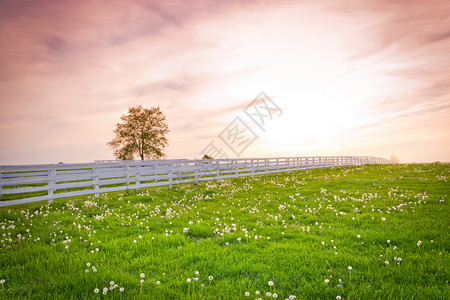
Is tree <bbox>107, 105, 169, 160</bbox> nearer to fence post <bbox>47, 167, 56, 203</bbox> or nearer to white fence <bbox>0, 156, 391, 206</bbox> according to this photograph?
white fence <bbox>0, 156, 391, 206</bbox>

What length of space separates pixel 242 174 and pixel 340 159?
27.7m

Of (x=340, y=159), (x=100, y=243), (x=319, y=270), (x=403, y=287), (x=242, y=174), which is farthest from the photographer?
(x=340, y=159)

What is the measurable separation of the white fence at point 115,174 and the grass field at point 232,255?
9.60 feet

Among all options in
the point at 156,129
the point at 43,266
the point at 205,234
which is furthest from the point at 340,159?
the point at 43,266

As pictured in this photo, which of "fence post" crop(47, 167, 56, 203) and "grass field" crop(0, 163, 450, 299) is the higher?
"fence post" crop(47, 167, 56, 203)

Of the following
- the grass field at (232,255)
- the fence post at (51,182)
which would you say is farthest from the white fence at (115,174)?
the grass field at (232,255)

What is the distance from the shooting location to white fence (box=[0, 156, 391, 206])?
11438 millimetres

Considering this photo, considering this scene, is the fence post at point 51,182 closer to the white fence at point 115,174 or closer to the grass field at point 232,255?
the white fence at point 115,174

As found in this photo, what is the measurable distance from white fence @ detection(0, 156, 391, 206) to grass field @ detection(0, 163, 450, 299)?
293 cm

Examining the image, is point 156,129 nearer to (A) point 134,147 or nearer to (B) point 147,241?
(A) point 134,147

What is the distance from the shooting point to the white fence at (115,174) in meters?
11.4

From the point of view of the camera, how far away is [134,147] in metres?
44.6

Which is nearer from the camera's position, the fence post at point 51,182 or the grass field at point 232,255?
the grass field at point 232,255

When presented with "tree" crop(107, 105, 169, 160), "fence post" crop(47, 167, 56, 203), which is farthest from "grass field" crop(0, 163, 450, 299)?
"tree" crop(107, 105, 169, 160)
